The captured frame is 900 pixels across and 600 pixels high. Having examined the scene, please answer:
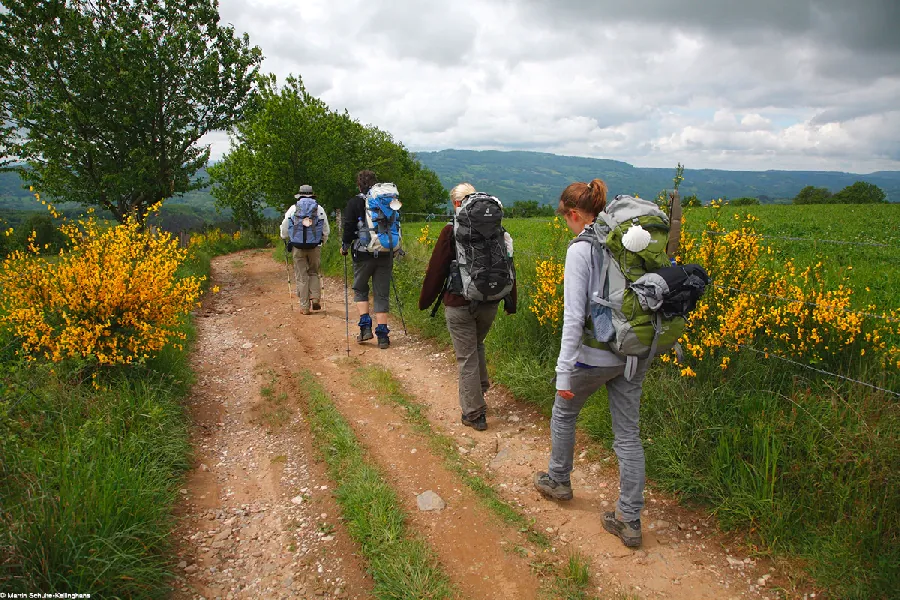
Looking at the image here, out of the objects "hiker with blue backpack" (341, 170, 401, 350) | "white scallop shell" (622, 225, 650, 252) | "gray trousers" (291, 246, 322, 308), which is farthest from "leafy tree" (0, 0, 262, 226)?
"white scallop shell" (622, 225, 650, 252)

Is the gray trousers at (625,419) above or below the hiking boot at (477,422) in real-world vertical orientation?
above

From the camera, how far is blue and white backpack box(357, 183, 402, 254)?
753 cm

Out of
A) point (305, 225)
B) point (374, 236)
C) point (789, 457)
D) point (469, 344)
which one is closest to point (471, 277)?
point (469, 344)

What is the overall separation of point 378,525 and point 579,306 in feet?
A: 6.93

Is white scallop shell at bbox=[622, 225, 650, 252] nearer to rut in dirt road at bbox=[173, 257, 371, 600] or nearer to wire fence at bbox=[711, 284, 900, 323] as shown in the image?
wire fence at bbox=[711, 284, 900, 323]

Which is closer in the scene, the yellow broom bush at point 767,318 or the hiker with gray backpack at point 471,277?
the yellow broom bush at point 767,318

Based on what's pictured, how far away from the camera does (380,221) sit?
24.8ft

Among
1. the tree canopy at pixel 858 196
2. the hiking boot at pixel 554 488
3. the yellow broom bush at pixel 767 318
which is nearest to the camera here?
the yellow broom bush at pixel 767 318

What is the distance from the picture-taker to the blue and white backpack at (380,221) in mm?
7527

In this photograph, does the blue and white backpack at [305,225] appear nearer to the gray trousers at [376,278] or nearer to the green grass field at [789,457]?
the gray trousers at [376,278]

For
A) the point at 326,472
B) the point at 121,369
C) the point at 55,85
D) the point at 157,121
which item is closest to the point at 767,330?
the point at 326,472

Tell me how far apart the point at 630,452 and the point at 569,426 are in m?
0.47

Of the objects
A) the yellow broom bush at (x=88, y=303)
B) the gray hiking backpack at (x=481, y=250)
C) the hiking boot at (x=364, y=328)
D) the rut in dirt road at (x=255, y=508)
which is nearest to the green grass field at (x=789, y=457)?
the gray hiking backpack at (x=481, y=250)

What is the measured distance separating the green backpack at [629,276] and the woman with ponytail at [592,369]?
0.08m
